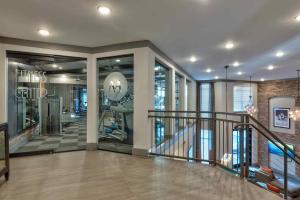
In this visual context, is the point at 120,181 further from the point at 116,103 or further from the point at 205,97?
the point at 205,97

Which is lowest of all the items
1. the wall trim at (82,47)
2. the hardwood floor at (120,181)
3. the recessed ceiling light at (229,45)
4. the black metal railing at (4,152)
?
the hardwood floor at (120,181)

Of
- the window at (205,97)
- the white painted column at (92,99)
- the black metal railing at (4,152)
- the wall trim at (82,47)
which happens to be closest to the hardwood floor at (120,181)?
the black metal railing at (4,152)

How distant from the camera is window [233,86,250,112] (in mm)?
11586

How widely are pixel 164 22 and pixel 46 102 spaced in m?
4.43

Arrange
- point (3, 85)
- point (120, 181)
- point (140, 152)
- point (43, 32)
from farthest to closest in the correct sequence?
point (140, 152)
point (3, 85)
point (43, 32)
point (120, 181)

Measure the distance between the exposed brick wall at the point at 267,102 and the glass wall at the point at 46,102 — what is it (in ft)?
34.1

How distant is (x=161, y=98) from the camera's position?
5617mm

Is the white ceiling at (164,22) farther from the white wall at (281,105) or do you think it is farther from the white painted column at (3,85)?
the white wall at (281,105)

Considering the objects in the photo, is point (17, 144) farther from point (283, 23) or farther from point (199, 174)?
point (283, 23)

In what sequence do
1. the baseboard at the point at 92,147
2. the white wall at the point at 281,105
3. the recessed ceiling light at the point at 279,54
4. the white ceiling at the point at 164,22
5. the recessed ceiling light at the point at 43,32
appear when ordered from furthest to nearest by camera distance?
the white wall at the point at 281,105, the recessed ceiling light at the point at 279,54, the baseboard at the point at 92,147, the recessed ceiling light at the point at 43,32, the white ceiling at the point at 164,22

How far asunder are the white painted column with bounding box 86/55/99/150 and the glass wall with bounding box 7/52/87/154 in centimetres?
23

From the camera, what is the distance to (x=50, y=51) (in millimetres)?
4367

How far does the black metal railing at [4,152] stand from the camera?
2822 millimetres

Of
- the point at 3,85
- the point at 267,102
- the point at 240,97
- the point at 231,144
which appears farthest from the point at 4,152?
the point at 267,102
